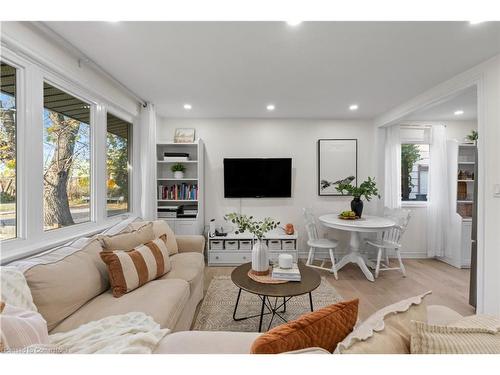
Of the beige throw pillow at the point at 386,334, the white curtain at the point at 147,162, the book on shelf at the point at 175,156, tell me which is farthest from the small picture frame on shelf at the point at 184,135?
the beige throw pillow at the point at 386,334

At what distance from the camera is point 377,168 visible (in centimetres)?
394

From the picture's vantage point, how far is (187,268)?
7.38 ft

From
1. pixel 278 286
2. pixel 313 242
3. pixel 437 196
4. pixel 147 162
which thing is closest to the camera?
pixel 278 286

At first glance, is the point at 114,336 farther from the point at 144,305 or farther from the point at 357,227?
the point at 357,227

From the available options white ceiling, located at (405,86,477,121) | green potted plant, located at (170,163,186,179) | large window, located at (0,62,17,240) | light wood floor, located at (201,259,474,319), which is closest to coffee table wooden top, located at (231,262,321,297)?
light wood floor, located at (201,259,474,319)

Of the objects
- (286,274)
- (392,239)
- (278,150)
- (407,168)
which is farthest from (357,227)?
(407,168)

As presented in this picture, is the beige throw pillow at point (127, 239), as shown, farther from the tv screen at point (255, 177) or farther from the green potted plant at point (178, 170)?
the tv screen at point (255, 177)

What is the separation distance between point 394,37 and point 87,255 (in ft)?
9.24

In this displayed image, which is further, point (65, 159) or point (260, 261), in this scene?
point (65, 159)

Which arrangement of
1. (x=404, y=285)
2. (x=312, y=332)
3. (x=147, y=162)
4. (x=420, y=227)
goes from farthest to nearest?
(x=420, y=227) < (x=147, y=162) < (x=404, y=285) < (x=312, y=332)

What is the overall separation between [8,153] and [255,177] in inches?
115

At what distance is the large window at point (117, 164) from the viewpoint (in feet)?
9.43

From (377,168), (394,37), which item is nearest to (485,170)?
(394,37)

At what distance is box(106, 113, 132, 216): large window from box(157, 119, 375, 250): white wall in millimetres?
805
